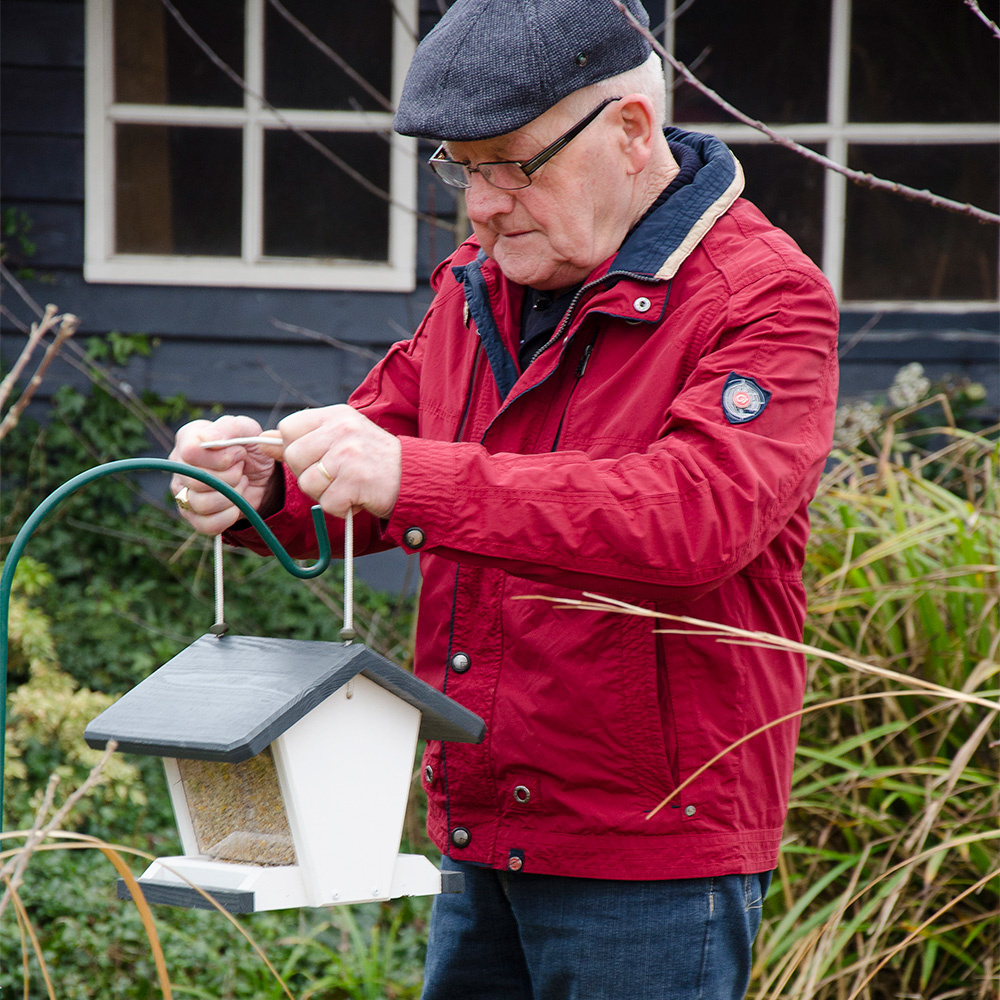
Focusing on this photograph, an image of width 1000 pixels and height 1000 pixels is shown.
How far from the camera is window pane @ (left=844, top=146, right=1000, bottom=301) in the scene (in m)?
4.46

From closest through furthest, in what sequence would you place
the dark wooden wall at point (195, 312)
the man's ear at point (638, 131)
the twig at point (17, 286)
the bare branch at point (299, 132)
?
the man's ear at point (638, 131), the bare branch at point (299, 132), the twig at point (17, 286), the dark wooden wall at point (195, 312)

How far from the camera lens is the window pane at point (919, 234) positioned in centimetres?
446

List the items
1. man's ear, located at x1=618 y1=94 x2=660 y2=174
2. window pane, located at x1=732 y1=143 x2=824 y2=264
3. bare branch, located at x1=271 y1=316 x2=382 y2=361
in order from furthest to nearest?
window pane, located at x1=732 y1=143 x2=824 y2=264 → bare branch, located at x1=271 y1=316 x2=382 y2=361 → man's ear, located at x1=618 y1=94 x2=660 y2=174

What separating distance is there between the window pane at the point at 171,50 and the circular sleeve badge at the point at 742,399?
146 inches

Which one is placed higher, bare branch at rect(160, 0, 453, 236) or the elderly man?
bare branch at rect(160, 0, 453, 236)

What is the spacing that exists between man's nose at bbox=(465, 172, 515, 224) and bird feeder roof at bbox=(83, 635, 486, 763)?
576 millimetres

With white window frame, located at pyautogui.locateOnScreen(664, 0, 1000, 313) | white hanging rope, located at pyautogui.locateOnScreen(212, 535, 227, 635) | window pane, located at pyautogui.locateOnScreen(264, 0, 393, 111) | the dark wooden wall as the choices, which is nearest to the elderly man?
white hanging rope, located at pyautogui.locateOnScreen(212, 535, 227, 635)

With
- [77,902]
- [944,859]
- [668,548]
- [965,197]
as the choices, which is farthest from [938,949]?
[965,197]

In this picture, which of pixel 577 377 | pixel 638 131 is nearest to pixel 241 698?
pixel 577 377

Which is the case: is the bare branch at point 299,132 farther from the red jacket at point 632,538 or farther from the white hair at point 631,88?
the red jacket at point 632,538

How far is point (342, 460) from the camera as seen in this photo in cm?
119

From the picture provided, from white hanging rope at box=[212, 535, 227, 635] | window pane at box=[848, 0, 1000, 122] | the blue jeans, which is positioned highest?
window pane at box=[848, 0, 1000, 122]

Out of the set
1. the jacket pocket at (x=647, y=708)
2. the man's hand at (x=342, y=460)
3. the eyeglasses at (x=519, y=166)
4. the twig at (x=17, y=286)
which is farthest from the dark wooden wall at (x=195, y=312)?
the man's hand at (x=342, y=460)

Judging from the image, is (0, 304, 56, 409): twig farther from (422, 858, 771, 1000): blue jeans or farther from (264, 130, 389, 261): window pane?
(264, 130, 389, 261): window pane
